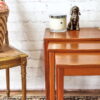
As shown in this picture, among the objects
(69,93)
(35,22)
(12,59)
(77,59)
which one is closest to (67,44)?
(77,59)

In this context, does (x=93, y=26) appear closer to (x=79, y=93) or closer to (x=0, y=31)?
(x=79, y=93)

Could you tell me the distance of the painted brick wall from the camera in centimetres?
197

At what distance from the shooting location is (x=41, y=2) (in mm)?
1970

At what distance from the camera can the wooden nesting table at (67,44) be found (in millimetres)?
1409

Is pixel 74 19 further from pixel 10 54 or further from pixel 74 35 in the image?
pixel 10 54

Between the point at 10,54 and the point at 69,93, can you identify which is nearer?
the point at 10,54

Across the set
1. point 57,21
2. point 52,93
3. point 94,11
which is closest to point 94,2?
point 94,11

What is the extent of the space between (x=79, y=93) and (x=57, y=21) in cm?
73

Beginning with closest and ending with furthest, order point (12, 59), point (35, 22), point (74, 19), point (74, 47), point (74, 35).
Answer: point (74, 47) → point (12, 59) → point (74, 35) → point (74, 19) → point (35, 22)

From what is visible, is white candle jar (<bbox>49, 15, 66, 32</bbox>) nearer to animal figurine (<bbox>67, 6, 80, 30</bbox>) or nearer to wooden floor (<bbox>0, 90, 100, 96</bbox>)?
animal figurine (<bbox>67, 6, 80, 30</bbox>)

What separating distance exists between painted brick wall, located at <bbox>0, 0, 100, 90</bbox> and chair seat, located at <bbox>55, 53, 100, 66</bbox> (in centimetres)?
65

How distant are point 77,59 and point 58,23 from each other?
49 centimetres

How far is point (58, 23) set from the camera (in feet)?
5.76

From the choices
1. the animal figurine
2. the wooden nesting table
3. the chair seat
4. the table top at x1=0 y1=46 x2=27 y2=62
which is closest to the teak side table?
the table top at x1=0 y1=46 x2=27 y2=62
